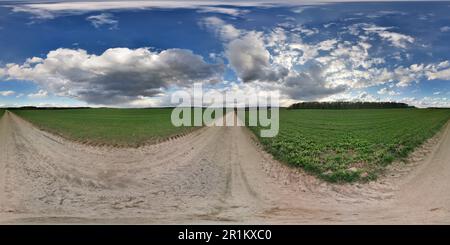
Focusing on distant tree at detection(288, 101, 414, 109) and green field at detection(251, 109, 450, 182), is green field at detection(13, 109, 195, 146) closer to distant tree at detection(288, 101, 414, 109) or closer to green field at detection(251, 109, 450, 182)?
green field at detection(251, 109, 450, 182)

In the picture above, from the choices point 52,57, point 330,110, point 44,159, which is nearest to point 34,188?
point 44,159

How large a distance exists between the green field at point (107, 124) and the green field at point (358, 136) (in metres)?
1.13

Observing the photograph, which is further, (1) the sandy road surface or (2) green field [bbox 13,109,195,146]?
(1) the sandy road surface

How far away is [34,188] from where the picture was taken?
4.48 m

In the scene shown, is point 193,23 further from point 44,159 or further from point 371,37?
point 44,159

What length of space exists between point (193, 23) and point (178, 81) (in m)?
0.64

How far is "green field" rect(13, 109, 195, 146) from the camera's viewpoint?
167 inches

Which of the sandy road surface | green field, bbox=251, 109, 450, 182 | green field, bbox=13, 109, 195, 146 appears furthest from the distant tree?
green field, bbox=13, 109, 195, 146

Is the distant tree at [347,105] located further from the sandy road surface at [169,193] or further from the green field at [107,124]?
the green field at [107,124]

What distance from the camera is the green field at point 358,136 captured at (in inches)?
174
